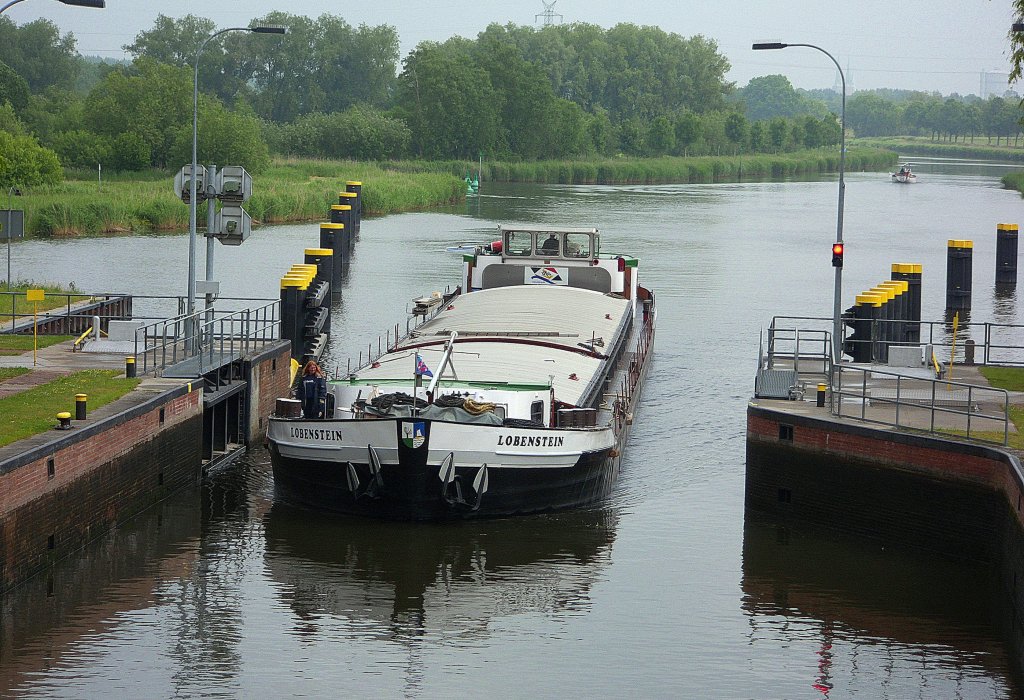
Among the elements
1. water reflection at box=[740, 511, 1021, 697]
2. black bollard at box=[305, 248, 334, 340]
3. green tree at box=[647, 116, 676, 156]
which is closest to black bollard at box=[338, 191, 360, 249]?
black bollard at box=[305, 248, 334, 340]

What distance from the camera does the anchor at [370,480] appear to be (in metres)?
21.8

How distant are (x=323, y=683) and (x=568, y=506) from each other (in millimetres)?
7562

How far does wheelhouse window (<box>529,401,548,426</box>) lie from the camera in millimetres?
23125

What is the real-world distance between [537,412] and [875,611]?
5.87m

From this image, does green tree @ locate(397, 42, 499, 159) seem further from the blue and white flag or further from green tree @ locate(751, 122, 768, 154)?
the blue and white flag

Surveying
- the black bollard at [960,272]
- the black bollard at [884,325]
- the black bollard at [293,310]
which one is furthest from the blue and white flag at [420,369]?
the black bollard at [960,272]

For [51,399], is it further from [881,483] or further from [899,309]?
[899,309]

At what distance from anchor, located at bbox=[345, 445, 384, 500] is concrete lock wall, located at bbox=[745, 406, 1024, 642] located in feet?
18.7

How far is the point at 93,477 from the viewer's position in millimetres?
20797

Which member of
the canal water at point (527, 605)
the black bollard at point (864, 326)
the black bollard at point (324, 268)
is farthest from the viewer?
the black bollard at point (324, 268)

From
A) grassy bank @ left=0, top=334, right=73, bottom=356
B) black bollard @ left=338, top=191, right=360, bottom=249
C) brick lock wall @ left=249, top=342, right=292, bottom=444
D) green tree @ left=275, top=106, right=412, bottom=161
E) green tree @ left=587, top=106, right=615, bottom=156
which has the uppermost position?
green tree @ left=587, top=106, right=615, bottom=156

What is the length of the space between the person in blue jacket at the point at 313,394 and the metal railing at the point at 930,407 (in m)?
7.59

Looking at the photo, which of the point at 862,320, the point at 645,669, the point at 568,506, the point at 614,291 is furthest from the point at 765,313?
the point at 645,669

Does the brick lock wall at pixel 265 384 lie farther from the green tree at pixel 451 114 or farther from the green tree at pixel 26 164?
the green tree at pixel 451 114
